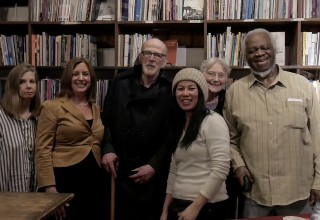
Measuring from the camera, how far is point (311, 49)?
3045 millimetres

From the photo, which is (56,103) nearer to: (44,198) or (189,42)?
(44,198)

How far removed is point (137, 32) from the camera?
350cm

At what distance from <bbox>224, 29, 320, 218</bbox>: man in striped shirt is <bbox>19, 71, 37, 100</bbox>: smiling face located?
3.99 feet

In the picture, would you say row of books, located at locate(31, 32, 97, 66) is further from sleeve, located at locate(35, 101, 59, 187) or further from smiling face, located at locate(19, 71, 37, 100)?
sleeve, located at locate(35, 101, 59, 187)

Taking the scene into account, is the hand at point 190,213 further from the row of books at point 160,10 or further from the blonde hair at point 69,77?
the row of books at point 160,10

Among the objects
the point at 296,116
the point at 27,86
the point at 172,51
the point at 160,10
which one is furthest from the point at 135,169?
the point at 160,10

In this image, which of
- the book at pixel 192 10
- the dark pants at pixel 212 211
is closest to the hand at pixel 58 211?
the dark pants at pixel 212 211

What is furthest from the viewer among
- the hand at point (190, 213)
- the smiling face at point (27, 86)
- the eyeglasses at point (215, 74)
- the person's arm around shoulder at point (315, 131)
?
the eyeglasses at point (215, 74)

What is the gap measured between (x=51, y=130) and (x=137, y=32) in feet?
5.11

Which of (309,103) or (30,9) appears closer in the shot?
(309,103)

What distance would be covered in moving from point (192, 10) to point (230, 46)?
0.43 meters

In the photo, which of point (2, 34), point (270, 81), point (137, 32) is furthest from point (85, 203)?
point (2, 34)

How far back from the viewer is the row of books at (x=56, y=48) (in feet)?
10.9

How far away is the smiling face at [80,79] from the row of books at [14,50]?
1.25m
